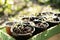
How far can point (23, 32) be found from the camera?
2031 mm

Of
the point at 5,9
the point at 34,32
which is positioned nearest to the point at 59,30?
the point at 34,32

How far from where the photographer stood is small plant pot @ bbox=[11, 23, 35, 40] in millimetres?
1989

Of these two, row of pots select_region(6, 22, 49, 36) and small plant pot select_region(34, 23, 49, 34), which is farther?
small plant pot select_region(34, 23, 49, 34)

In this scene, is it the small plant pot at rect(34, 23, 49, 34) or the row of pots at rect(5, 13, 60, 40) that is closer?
the row of pots at rect(5, 13, 60, 40)

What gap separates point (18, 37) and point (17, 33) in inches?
1.7

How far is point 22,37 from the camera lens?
6.56 feet

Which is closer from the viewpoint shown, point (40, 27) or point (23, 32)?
point (23, 32)

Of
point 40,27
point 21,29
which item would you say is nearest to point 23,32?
point 21,29

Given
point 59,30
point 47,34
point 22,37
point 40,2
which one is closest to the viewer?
point 22,37

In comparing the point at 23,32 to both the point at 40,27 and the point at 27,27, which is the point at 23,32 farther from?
the point at 40,27

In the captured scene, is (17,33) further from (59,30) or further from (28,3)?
(28,3)

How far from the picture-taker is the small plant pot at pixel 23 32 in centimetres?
199

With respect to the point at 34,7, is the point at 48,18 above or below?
above

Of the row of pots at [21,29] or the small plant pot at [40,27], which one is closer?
the row of pots at [21,29]
